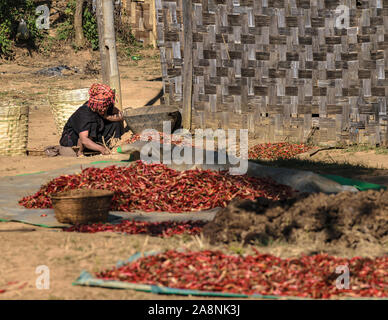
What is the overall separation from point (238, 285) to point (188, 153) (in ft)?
9.98

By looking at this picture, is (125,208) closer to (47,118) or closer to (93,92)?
(93,92)

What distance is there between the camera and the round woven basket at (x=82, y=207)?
16.2 feet

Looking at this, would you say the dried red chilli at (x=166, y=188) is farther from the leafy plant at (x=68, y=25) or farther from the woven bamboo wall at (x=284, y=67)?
the leafy plant at (x=68, y=25)

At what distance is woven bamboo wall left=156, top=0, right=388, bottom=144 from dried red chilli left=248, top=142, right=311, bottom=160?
36 centimetres

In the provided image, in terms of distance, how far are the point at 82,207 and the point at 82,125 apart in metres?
2.94

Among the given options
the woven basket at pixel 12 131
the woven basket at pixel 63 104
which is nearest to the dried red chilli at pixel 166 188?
the woven basket at pixel 12 131

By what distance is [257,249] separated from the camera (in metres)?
4.02

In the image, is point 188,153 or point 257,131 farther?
point 257,131

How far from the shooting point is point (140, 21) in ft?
59.6

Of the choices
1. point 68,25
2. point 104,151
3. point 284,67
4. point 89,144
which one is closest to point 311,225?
point 104,151

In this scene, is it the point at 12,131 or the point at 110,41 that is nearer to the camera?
the point at 12,131

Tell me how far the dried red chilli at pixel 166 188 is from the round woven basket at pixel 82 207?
586mm

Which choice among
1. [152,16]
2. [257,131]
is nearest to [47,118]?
[257,131]

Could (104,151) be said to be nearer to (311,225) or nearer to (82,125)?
(82,125)
